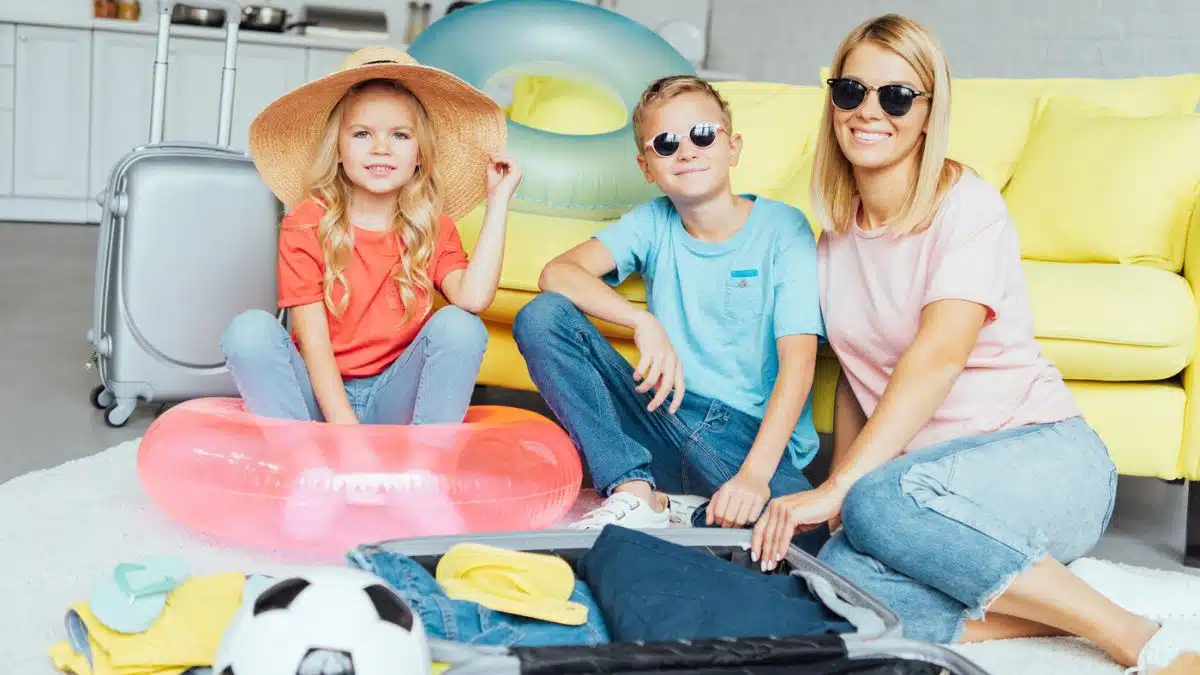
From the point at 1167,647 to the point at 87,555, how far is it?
132 cm

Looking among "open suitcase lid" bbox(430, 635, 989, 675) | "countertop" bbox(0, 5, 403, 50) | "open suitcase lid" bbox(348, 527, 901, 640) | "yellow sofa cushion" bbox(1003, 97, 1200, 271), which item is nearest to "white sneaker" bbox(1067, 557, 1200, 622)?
"open suitcase lid" bbox(348, 527, 901, 640)

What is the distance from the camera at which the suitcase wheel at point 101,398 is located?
246 centimetres

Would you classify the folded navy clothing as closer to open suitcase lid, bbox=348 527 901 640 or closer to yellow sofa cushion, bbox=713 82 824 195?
open suitcase lid, bbox=348 527 901 640

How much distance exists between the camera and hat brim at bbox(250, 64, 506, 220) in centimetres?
191

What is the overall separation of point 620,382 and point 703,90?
47 cm

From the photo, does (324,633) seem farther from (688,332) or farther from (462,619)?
(688,332)

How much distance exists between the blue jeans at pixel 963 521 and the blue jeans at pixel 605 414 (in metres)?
0.33

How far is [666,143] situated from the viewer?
1.80m

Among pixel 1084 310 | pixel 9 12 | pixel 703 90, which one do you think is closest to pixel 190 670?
pixel 703 90

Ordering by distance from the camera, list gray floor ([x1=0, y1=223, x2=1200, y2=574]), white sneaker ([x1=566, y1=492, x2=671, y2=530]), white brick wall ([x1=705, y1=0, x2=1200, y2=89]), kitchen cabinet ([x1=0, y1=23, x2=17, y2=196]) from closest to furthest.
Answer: white sneaker ([x1=566, y1=492, x2=671, y2=530]) → gray floor ([x1=0, y1=223, x2=1200, y2=574]) → white brick wall ([x1=705, y1=0, x2=1200, y2=89]) → kitchen cabinet ([x1=0, y1=23, x2=17, y2=196])

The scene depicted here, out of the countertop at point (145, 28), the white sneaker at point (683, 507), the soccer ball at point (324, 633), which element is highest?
the countertop at point (145, 28)

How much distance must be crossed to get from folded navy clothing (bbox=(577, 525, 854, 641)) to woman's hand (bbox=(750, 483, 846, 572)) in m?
0.06

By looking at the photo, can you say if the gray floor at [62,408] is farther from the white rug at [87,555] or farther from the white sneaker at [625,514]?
the white sneaker at [625,514]

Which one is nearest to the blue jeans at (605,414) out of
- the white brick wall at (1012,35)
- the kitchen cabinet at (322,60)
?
the white brick wall at (1012,35)
